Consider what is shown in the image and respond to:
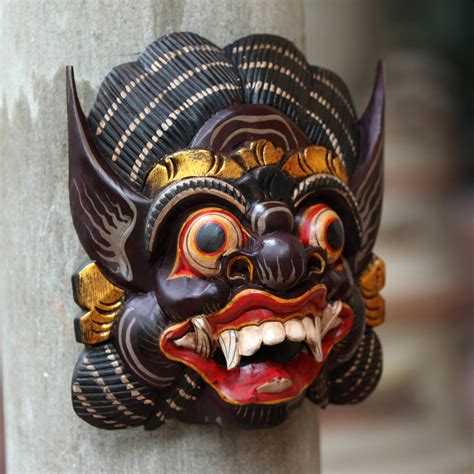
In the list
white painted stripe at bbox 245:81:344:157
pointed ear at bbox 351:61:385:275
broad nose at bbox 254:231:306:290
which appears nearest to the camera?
broad nose at bbox 254:231:306:290

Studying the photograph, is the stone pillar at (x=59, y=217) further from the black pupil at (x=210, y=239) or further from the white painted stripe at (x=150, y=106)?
the black pupil at (x=210, y=239)

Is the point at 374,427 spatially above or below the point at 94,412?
below

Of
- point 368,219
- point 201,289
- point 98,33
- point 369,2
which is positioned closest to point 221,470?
point 201,289

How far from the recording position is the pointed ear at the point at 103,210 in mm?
1352

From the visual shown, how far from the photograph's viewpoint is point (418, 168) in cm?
430

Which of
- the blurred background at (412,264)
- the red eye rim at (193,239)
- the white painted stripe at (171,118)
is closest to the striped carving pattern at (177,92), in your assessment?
the white painted stripe at (171,118)

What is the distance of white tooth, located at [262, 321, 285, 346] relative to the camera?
133 centimetres

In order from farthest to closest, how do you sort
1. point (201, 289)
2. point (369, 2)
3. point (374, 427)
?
point (369, 2) < point (374, 427) < point (201, 289)

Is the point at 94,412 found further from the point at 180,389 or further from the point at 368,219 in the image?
the point at 368,219

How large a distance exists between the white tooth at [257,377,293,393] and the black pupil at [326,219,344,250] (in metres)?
0.22

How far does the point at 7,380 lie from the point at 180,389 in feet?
1.28

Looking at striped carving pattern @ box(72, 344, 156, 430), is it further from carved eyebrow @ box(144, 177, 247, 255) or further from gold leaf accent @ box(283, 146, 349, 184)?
gold leaf accent @ box(283, 146, 349, 184)

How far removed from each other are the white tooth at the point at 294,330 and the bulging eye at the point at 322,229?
13 centimetres

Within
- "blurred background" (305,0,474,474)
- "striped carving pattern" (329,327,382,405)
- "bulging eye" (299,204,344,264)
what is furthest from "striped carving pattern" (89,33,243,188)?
"blurred background" (305,0,474,474)
